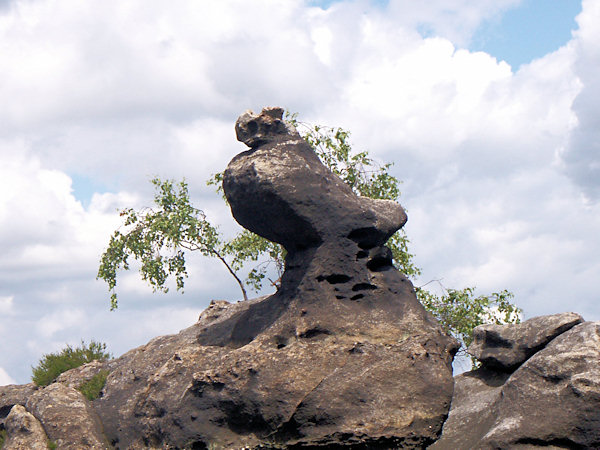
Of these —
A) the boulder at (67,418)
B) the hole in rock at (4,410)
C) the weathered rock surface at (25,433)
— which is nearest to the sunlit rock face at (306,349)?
the boulder at (67,418)

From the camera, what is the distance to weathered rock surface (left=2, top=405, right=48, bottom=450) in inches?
629

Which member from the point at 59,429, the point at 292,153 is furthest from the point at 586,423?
the point at 59,429

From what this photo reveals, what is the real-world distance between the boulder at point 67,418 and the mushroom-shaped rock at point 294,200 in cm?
535

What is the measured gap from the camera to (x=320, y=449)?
41.8ft

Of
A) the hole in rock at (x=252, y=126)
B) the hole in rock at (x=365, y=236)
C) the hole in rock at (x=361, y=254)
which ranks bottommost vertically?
the hole in rock at (x=361, y=254)

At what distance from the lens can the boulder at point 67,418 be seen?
15.9 metres

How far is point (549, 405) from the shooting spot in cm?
1476

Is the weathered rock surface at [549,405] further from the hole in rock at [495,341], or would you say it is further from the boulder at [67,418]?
the boulder at [67,418]

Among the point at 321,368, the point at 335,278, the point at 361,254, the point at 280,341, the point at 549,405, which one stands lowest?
the point at 549,405

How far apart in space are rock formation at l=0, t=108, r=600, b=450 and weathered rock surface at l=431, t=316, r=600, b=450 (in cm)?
3

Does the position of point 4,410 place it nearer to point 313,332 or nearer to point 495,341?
point 313,332

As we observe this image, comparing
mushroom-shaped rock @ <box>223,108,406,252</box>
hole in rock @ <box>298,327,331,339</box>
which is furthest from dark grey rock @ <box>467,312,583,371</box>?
hole in rock @ <box>298,327,331,339</box>

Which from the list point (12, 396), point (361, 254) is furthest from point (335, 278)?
point (12, 396)

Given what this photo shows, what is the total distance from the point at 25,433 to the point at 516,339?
10.6 metres
